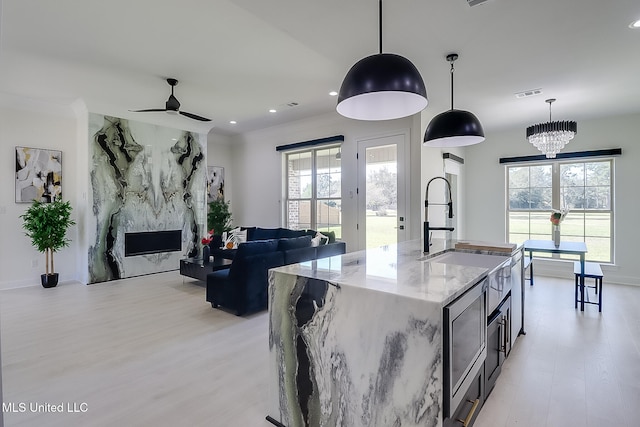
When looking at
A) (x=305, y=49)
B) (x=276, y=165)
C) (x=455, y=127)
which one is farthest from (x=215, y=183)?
(x=455, y=127)

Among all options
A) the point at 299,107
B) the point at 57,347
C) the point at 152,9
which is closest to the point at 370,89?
the point at 152,9

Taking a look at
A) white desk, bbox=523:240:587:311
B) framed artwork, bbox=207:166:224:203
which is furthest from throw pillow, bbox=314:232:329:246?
framed artwork, bbox=207:166:224:203

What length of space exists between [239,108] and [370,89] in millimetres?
4320

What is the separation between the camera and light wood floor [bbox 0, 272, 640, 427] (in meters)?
2.14

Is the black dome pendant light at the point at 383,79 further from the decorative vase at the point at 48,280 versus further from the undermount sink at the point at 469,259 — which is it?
the decorative vase at the point at 48,280

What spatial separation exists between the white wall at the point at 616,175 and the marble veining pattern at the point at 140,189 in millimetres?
5967

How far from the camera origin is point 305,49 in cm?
337

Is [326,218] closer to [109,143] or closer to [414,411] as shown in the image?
[109,143]

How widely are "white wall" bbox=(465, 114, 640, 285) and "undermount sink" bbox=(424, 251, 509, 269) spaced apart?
14.3 feet

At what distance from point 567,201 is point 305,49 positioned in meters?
5.58

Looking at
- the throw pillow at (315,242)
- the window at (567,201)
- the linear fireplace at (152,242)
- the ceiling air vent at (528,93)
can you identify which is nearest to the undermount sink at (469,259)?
the throw pillow at (315,242)

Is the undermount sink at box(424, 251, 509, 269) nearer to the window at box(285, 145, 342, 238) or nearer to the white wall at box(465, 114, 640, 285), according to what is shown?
the window at box(285, 145, 342, 238)

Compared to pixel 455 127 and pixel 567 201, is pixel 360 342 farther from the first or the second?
pixel 567 201

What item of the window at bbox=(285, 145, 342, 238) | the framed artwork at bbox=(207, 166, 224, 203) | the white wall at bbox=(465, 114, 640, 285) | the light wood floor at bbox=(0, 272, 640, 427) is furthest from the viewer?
the framed artwork at bbox=(207, 166, 224, 203)
